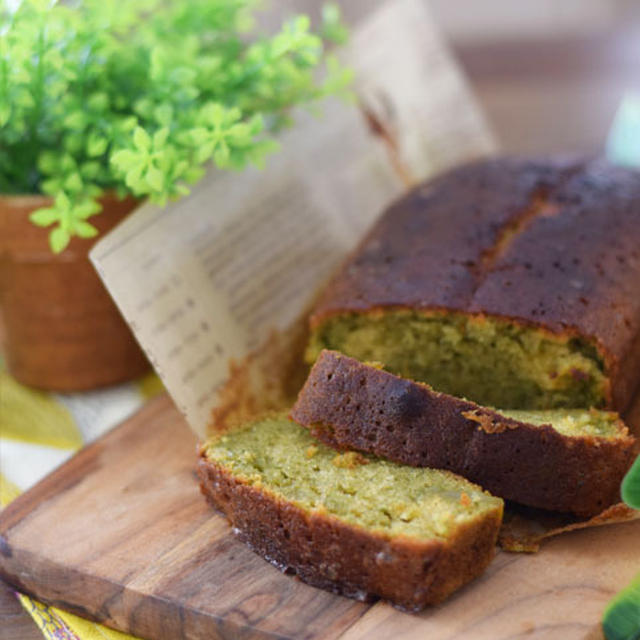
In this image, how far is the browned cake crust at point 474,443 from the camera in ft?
7.14

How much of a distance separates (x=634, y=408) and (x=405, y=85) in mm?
1981

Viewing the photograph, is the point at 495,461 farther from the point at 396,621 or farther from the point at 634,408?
the point at 634,408

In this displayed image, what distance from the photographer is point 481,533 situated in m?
2.03

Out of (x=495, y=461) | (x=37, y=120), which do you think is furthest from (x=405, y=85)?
(x=495, y=461)

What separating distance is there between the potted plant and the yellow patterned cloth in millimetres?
56

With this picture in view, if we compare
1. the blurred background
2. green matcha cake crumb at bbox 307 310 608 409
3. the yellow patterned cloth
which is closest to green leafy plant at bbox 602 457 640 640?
green matcha cake crumb at bbox 307 310 608 409

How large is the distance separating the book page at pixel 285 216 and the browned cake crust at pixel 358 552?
597 mm

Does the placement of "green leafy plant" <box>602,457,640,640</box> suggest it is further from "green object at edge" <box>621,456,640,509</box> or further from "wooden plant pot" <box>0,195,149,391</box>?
"wooden plant pot" <box>0,195,149,391</box>

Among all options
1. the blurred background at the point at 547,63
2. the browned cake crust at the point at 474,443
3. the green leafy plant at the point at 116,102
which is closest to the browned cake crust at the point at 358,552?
the browned cake crust at the point at 474,443

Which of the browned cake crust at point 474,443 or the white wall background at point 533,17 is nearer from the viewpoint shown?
the browned cake crust at point 474,443

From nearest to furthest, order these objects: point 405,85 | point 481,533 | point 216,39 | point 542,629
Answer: point 542,629 < point 481,533 < point 216,39 < point 405,85

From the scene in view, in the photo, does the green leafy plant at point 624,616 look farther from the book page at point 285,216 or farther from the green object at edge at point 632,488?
the book page at point 285,216

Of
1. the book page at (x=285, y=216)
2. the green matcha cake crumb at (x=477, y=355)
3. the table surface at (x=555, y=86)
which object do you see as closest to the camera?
the green matcha cake crumb at (x=477, y=355)

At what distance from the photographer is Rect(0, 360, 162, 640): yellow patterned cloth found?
2.71 meters
